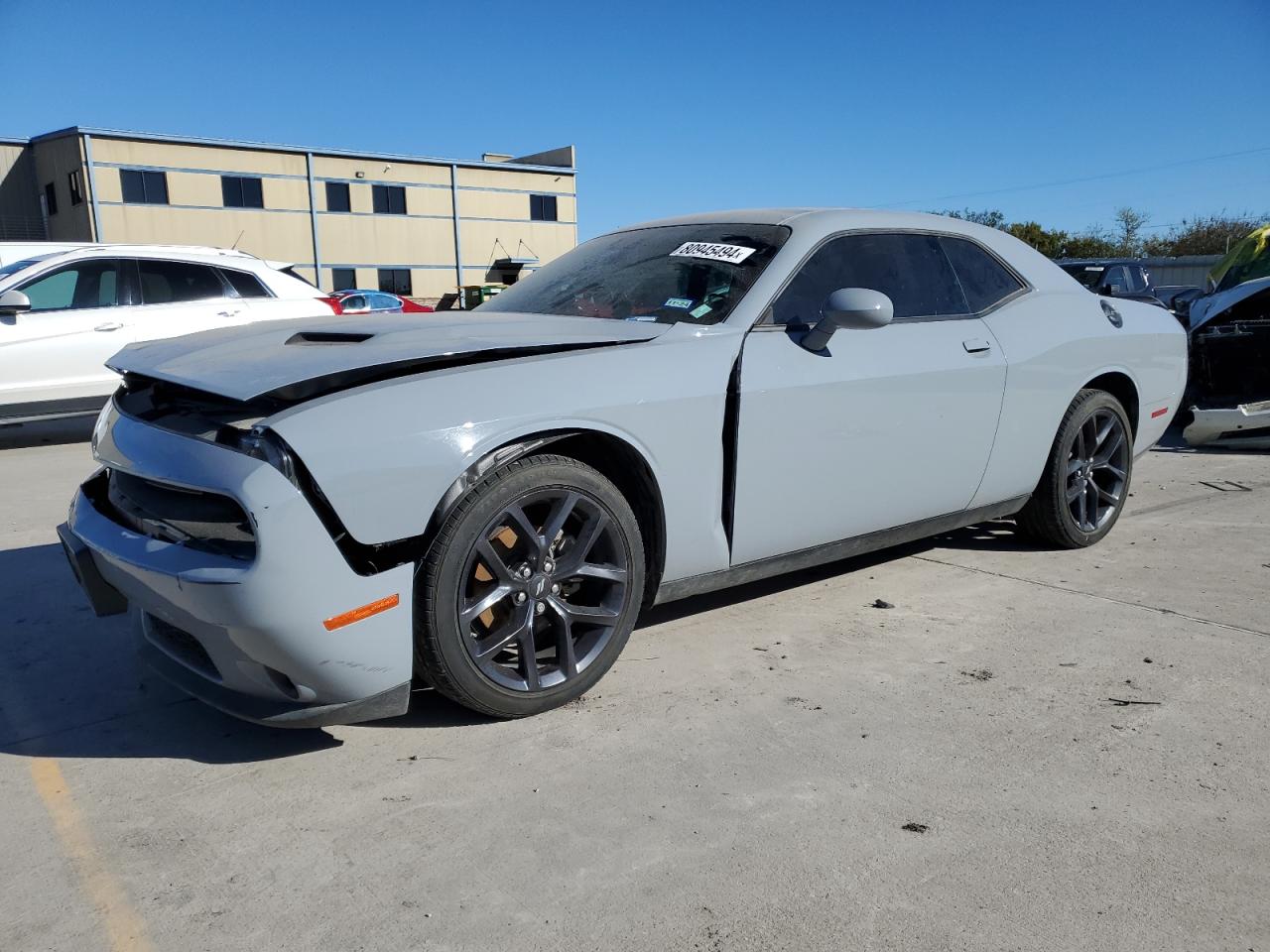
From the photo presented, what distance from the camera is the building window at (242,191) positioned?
34844mm

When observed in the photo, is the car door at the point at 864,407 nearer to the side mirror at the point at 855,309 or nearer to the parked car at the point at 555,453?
the parked car at the point at 555,453

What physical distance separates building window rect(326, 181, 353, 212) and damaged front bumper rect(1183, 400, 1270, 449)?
35017 millimetres

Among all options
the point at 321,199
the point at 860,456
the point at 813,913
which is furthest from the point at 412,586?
the point at 321,199

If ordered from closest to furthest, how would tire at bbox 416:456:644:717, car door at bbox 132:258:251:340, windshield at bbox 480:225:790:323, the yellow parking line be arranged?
the yellow parking line
tire at bbox 416:456:644:717
windshield at bbox 480:225:790:323
car door at bbox 132:258:251:340

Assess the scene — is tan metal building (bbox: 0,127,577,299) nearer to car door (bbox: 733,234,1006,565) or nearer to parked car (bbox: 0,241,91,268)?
parked car (bbox: 0,241,91,268)

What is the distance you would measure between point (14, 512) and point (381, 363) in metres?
4.16

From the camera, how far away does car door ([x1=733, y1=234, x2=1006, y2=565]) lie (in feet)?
10.8

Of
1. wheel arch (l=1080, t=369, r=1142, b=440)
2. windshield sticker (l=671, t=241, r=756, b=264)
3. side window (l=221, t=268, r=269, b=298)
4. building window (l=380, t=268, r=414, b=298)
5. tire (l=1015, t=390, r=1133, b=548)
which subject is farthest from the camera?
building window (l=380, t=268, r=414, b=298)

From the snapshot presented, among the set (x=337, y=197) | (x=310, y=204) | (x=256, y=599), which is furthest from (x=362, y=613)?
(x=337, y=197)

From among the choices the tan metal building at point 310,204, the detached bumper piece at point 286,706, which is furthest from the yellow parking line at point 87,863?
the tan metal building at point 310,204

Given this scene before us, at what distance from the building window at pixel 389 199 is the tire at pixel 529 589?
126 feet

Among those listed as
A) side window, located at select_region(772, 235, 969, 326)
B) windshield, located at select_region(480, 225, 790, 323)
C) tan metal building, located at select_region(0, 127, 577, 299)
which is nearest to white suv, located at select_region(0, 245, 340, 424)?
windshield, located at select_region(480, 225, 790, 323)

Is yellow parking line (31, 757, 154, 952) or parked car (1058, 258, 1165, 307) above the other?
parked car (1058, 258, 1165, 307)

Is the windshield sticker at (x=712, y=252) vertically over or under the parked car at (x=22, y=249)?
under
